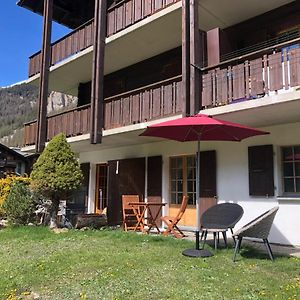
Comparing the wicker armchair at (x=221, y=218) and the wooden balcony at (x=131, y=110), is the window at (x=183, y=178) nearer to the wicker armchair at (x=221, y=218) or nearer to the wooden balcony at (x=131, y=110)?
the wooden balcony at (x=131, y=110)

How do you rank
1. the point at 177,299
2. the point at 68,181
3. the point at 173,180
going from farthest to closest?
the point at 173,180 → the point at 68,181 → the point at 177,299

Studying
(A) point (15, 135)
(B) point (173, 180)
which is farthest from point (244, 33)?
(A) point (15, 135)

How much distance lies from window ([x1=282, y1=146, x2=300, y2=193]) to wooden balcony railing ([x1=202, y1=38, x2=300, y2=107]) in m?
1.92

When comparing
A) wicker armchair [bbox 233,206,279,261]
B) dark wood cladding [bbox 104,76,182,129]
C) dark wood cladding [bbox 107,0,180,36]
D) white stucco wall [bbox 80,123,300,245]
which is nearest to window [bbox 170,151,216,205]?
white stucco wall [bbox 80,123,300,245]

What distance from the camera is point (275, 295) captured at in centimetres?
425

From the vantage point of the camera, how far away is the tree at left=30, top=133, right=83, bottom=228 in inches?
401

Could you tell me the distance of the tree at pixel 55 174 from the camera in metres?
10.2

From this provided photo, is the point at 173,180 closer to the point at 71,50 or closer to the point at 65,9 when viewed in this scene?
the point at 71,50

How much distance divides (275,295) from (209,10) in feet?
23.7

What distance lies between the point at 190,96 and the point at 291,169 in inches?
113

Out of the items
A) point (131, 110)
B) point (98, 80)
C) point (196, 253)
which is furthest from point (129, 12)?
point (196, 253)

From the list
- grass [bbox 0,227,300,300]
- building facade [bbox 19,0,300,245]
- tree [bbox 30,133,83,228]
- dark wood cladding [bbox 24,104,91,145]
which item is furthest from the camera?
dark wood cladding [bbox 24,104,91,145]

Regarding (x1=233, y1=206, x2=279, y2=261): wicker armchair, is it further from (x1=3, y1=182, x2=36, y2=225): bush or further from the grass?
(x1=3, y1=182, x2=36, y2=225): bush

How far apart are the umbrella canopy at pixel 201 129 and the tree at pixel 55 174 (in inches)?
154
